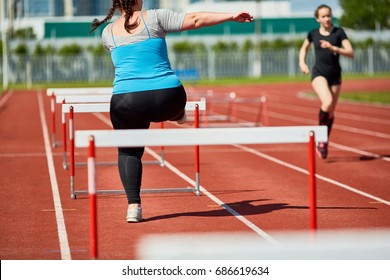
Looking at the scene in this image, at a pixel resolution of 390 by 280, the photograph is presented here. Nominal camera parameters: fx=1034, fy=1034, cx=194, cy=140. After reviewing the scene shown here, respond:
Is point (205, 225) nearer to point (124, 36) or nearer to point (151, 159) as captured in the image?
point (124, 36)

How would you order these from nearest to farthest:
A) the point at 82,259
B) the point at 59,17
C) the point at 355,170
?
1. the point at 82,259
2. the point at 355,170
3. the point at 59,17

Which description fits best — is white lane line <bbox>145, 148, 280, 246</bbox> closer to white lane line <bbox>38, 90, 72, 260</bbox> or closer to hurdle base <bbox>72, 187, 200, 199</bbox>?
hurdle base <bbox>72, 187, 200, 199</bbox>

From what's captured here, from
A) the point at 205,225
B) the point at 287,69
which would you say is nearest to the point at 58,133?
the point at 205,225

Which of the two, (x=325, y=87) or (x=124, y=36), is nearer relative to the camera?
(x=124, y=36)

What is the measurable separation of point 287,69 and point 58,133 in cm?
4677

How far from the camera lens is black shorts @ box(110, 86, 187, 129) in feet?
28.3

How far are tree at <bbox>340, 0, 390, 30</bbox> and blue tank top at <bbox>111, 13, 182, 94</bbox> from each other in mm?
75232

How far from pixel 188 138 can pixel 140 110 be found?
2091 mm

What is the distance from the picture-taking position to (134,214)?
9273 mm

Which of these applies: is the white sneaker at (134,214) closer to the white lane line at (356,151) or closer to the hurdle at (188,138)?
the hurdle at (188,138)

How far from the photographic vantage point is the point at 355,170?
46.0 feet

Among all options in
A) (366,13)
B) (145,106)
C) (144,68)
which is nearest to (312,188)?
(145,106)

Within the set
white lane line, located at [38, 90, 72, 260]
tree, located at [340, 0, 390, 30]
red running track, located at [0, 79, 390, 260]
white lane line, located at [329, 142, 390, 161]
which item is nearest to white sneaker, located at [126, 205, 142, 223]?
red running track, located at [0, 79, 390, 260]

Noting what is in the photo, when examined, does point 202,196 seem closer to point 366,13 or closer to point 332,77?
point 332,77
